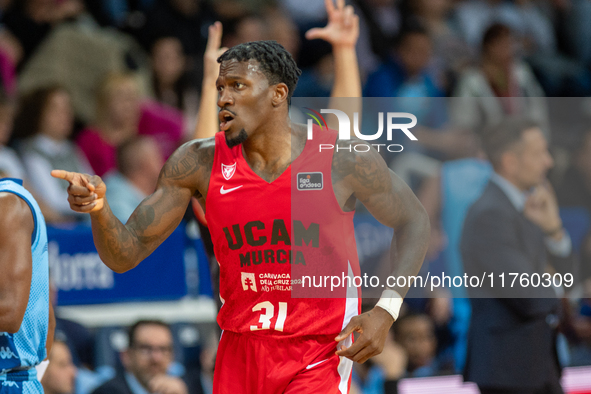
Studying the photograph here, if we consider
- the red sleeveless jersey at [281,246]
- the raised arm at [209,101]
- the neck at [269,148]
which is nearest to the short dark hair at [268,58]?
the neck at [269,148]

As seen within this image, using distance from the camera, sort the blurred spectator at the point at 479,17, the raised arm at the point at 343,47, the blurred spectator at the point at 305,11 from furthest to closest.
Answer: the blurred spectator at the point at 479,17 → the blurred spectator at the point at 305,11 → the raised arm at the point at 343,47

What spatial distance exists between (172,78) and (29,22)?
1.63 m

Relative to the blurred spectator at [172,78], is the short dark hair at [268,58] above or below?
below

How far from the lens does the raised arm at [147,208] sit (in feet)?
10.1

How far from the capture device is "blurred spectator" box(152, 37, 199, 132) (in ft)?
28.1

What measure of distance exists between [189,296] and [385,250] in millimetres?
1815

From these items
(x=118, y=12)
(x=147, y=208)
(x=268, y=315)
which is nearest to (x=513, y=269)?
(x=268, y=315)

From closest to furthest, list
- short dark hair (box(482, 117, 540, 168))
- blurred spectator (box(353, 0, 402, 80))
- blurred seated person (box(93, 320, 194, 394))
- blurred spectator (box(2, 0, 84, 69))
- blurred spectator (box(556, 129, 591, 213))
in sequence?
short dark hair (box(482, 117, 540, 168)) < blurred spectator (box(556, 129, 591, 213)) < blurred seated person (box(93, 320, 194, 394)) < blurred spectator (box(2, 0, 84, 69)) < blurred spectator (box(353, 0, 402, 80))

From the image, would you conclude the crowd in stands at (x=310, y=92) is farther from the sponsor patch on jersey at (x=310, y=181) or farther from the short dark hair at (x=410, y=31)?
the sponsor patch on jersey at (x=310, y=181)

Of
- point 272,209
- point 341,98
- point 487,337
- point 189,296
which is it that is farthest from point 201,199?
point 189,296

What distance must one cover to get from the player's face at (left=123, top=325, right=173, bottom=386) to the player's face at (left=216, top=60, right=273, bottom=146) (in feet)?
9.60

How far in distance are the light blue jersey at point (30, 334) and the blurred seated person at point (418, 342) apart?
326 cm

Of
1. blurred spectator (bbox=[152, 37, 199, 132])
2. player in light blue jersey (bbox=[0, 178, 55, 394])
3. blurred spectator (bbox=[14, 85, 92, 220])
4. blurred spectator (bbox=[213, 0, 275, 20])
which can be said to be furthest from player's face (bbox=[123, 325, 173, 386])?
blurred spectator (bbox=[213, 0, 275, 20])

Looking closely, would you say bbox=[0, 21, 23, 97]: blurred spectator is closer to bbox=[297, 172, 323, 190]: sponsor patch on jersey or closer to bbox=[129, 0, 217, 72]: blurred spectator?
bbox=[129, 0, 217, 72]: blurred spectator
